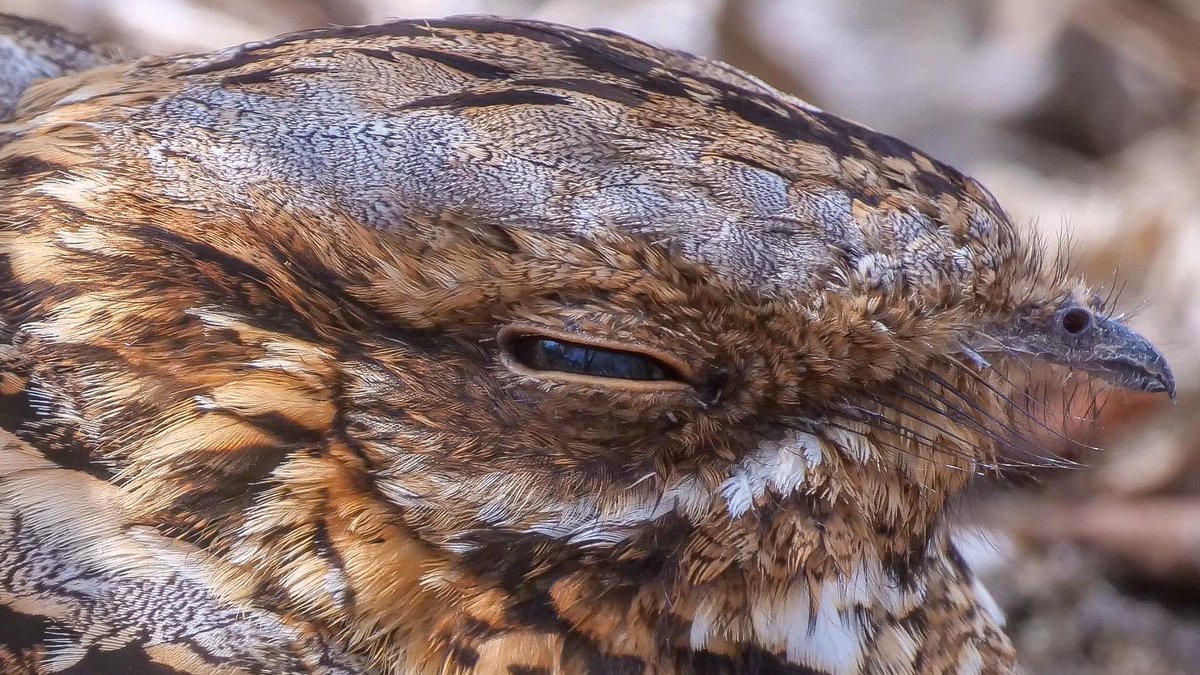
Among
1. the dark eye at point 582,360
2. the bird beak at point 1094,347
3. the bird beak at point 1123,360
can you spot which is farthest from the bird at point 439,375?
the bird beak at point 1123,360

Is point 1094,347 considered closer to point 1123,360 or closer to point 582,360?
point 1123,360

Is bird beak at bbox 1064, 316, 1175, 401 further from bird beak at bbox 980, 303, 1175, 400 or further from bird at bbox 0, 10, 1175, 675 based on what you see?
bird at bbox 0, 10, 1175, 675

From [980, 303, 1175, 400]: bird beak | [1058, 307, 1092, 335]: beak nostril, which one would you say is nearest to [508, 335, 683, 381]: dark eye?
[980, 303, 1175, 400]: bird beak

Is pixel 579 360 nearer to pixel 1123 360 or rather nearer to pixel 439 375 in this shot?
pixel 439 375

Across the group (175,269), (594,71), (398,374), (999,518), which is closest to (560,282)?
(398,374)

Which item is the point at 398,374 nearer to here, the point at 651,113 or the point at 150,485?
the point at 150,485

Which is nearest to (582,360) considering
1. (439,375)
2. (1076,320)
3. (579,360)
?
(579,360)

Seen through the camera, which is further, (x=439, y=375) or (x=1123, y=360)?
(x=1123, y=360)

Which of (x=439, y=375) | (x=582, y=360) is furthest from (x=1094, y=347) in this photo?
(x=439, y=375)
